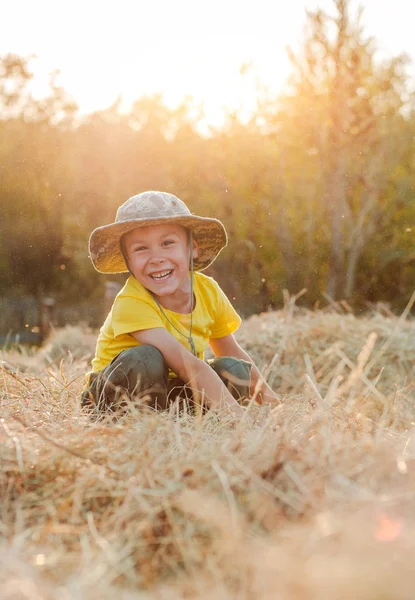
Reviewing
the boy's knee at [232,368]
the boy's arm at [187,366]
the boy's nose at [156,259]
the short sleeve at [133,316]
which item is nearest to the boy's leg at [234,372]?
the boy's knee at [232,368]

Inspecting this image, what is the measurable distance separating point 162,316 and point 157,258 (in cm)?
26

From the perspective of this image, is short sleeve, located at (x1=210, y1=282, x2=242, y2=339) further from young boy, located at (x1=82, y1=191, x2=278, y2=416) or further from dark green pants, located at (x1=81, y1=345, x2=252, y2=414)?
dark green pants, located at (x1=81, y1=345, x2=252, y2=414)

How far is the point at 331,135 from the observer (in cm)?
1205

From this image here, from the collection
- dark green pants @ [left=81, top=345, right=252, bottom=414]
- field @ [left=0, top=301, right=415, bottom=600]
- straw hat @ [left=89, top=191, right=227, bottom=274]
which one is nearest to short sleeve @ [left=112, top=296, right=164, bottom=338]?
dark green pants @ [left=81, top=345, right=252, bottom=414]

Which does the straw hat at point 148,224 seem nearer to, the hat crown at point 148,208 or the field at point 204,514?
the hat crown at point 148,208

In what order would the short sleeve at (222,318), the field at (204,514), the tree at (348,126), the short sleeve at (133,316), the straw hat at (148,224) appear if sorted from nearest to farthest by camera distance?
the field at (204,514), the short sleeve at (133,316), the straw hat at (148,224), the short sleeve at (222,318), the tree at (348,126)

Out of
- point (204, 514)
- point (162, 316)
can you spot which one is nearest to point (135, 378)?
point (162, 316)

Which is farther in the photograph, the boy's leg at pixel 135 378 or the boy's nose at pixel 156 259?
the boy's nose at pixel 156 259

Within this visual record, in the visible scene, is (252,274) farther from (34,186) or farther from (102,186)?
(34,186)

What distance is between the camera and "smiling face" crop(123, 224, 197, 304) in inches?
119

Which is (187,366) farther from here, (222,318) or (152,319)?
(222,318)

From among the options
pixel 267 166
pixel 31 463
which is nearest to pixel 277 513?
pixel 31 463

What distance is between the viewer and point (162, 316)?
304cm

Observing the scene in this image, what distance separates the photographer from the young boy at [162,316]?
276 centimetres
